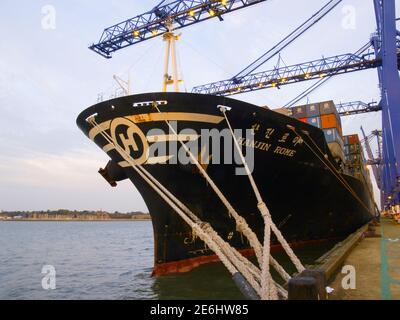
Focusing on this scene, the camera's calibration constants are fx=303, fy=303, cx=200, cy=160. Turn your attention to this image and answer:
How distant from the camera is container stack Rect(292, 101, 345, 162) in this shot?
65.8 ft

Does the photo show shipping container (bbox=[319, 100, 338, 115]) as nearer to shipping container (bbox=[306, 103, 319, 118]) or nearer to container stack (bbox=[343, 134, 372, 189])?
shipping container (bbox=[306, 103, 319, 118])

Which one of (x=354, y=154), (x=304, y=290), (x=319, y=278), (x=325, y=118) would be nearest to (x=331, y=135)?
(x=325, y=118)

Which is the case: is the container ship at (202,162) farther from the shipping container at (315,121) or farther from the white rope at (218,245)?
the shipping container at (315,121)

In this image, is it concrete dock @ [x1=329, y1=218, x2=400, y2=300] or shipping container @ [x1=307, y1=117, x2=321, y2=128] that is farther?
shipping container @ [x1=307, y1=117, x2=321, y2=128]

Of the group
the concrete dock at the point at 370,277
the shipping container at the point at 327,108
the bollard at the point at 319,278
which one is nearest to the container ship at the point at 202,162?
the concrete dock at the point at 370,277

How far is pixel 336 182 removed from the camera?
16062 mm

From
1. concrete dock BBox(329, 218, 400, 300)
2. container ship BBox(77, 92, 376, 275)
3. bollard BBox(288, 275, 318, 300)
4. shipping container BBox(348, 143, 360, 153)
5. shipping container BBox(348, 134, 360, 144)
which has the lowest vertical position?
concrete dock BBox(329, 218, 400, 300)

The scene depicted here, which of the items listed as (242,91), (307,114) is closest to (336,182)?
(307,114)

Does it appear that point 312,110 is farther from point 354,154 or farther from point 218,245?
point 218,245

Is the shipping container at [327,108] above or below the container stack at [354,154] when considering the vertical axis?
above

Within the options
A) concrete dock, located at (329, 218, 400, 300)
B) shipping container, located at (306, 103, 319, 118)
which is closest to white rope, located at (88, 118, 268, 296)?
concrete dock, located at (329, 218, 400, 300)

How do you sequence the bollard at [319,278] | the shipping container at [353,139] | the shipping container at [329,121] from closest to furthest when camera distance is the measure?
the bollard at [319,278], the shipping container at [329,121], the shipping container at [353,139]

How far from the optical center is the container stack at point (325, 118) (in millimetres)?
20062

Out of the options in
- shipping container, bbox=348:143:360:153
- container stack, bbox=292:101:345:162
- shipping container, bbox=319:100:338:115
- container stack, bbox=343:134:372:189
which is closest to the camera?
container stack, bbox=292:101:345:162
